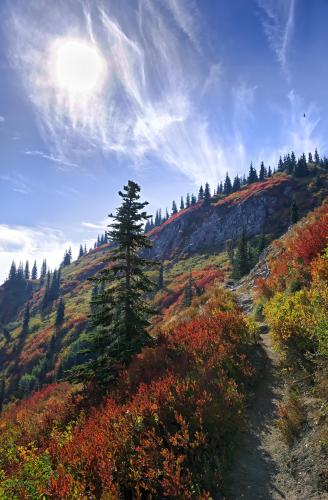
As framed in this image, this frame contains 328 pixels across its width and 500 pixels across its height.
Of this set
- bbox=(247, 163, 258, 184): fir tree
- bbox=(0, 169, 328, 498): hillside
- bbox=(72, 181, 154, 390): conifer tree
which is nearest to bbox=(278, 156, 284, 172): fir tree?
bbox=(247, 163, 258, 184): fir tree

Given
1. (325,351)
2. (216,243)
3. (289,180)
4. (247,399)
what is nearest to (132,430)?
(247,399)

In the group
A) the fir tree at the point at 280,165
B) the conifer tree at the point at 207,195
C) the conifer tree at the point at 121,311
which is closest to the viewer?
the conifer tree at the point at 121,311

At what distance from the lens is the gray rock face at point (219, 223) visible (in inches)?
4936

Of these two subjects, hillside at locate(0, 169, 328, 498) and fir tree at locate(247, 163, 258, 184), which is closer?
hillside at locate(0, 169, 328, 498)

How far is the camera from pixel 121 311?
15.5 metres

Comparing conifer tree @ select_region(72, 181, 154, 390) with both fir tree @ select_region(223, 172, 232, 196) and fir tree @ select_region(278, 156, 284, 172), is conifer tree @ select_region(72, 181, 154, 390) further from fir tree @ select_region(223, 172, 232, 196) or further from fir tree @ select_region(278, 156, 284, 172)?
fir tree @ select_region(278, 156, 284, 172)

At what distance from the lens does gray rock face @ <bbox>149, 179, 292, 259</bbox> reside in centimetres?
12538

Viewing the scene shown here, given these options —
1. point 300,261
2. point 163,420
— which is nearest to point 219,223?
point 300,261

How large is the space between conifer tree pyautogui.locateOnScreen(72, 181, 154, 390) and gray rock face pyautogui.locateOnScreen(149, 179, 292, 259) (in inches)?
4192

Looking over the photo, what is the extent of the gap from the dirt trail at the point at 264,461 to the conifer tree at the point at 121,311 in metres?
5.95

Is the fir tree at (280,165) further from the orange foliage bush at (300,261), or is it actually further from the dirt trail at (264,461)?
the dirt trail at (264,461)

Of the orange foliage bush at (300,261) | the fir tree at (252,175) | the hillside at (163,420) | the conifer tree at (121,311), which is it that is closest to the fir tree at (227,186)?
the fir tree at (252,175)

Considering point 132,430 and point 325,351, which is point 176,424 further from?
point 325,351

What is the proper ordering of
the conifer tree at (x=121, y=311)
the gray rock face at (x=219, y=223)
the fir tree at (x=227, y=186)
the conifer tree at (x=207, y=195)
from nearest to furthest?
the conifer tree at (x=121, y=311), the gray rock face at (x=219, y=223), the conifer tree at (x=207, y=195), the fir tree at (x=227, y=186)
